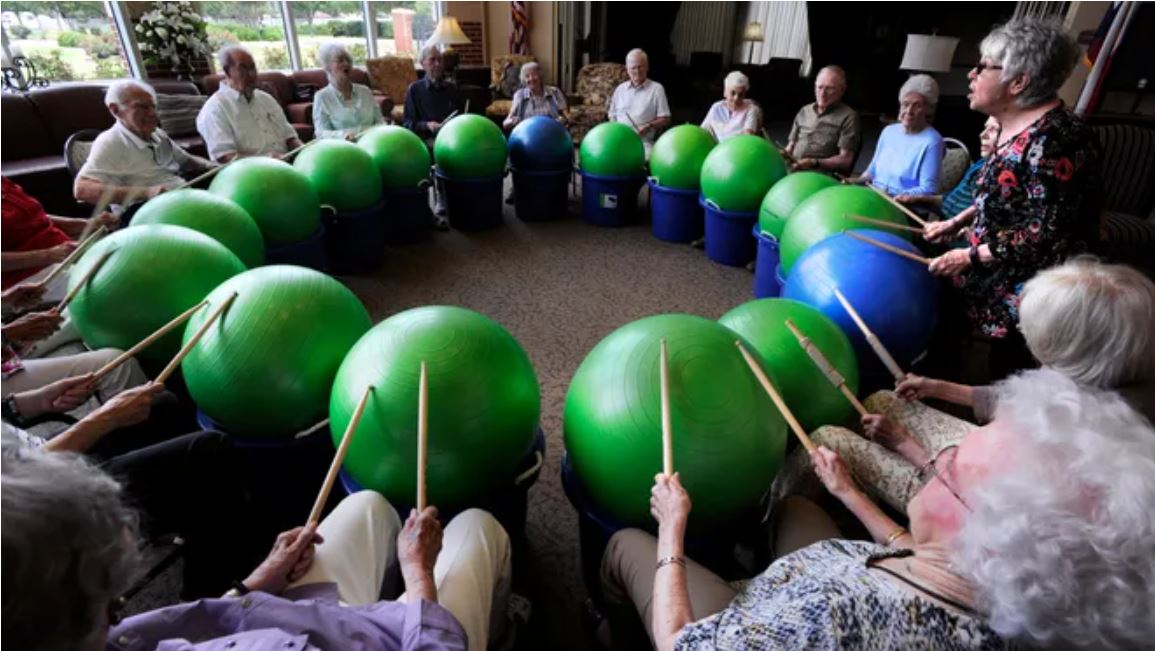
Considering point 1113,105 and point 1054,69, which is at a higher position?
point 1054,69

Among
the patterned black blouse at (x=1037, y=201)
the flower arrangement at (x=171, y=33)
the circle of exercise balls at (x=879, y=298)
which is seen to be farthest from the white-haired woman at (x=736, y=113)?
the flower arrangement at (x=171, y=33)

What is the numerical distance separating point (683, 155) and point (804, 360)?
244 centimetres

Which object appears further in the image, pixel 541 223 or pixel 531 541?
pixel 541 223

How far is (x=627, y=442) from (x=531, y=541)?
2.33 feet

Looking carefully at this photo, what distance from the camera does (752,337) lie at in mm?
1639

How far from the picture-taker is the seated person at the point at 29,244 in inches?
77.0

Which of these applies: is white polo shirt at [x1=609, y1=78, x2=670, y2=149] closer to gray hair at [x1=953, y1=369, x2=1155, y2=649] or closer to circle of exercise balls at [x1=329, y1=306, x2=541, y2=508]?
circle of exercise balls at [x1=329, y1=306, x2=541, y2=508]

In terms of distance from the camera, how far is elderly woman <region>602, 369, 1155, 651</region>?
0.66 metres

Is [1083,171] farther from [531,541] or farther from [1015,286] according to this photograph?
Answer: [531,541]

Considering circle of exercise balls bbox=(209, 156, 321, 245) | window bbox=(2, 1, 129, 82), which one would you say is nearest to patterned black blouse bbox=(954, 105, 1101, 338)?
circle of exercise balls bbox=(209, 156, 321, 245)

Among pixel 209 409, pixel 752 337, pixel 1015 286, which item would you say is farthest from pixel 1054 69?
pixel 209 409

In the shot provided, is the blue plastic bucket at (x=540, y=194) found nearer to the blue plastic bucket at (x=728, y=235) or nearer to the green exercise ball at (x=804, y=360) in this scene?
the blue plastic bucket at (x=728, y=235)

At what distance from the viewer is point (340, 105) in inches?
162

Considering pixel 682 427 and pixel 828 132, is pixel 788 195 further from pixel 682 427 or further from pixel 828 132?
pixel 682 427
